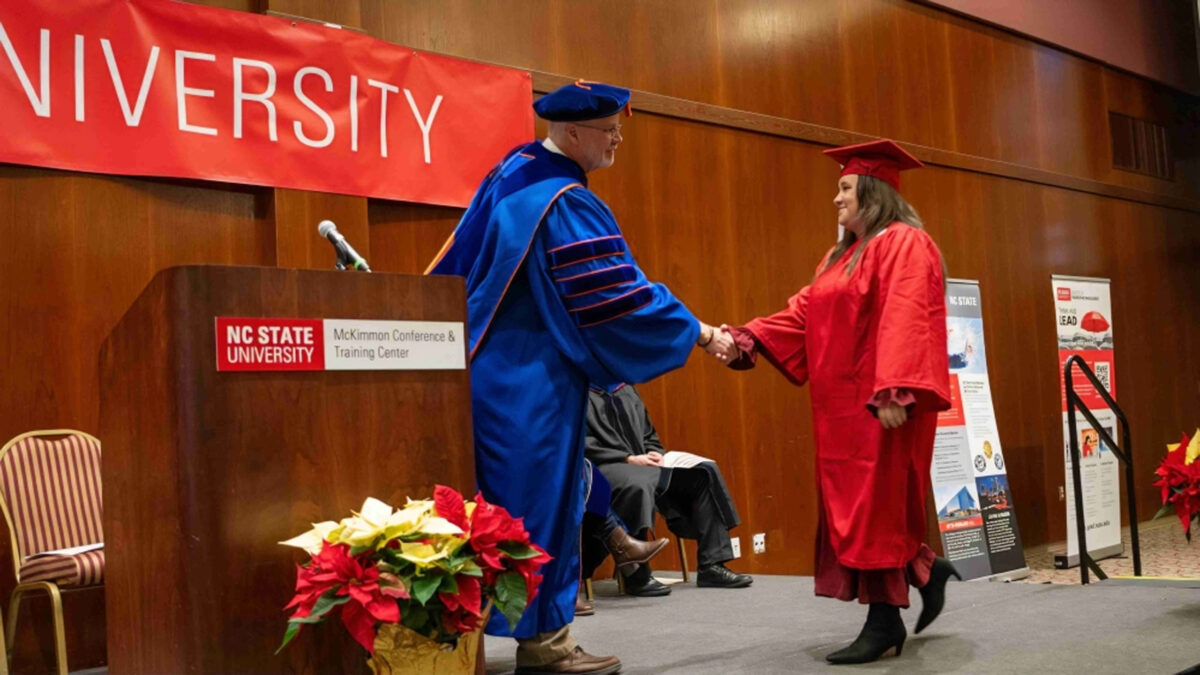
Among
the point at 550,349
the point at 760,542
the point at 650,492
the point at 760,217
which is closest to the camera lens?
the point at 550,349

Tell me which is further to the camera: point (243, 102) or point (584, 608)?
point (243, 102)

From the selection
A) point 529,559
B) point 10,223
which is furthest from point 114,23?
point 529,559

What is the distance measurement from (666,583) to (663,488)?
1.68 ft

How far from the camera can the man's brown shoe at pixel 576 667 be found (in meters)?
2.77

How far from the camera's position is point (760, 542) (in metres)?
6.54

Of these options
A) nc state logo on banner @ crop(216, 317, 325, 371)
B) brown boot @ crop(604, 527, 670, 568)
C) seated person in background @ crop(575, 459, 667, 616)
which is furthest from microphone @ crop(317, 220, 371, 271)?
brown boot @ crop(604, 527, 670, 568)

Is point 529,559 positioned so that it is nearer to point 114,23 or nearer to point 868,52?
point 114,23

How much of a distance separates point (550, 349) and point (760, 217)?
4214 millimetres

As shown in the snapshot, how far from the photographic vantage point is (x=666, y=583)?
516 centimetres

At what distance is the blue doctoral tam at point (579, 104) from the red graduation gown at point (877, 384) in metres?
0.84

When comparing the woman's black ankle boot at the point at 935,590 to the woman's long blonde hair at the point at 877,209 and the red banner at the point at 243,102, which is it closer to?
the woman's long blonde hair at the point at 877,209

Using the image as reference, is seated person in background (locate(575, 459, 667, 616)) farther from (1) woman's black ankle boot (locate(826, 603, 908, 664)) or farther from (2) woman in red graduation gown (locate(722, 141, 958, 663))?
(1) woman's black ankle boot (locate(826, 603, 908, 664))

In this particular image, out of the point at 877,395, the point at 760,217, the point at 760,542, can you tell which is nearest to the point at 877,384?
the point at 877,395

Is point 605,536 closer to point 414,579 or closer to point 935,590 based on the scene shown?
point 935,590
